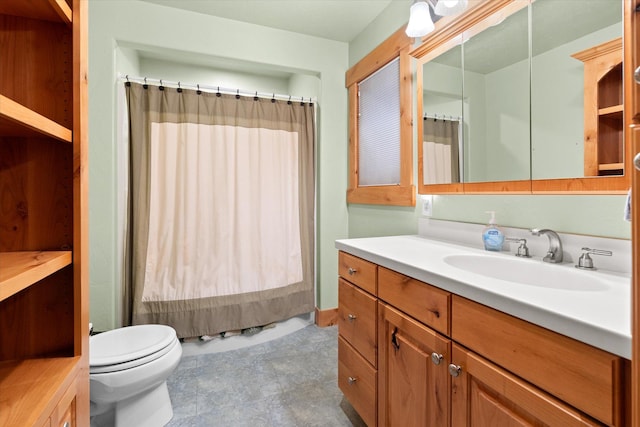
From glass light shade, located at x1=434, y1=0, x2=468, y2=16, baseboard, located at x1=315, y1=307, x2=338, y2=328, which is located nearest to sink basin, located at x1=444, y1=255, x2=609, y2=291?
glass light shade, located at x1=434, y1=0, x2=468, y2=16

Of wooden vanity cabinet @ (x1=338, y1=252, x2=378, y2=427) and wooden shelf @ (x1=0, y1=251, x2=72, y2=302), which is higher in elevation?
wooden shelf @ (x1=0, y1=251, x2=72, y2=302)

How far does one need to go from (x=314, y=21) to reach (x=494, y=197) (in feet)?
6.25

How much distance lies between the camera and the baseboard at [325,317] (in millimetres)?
2709

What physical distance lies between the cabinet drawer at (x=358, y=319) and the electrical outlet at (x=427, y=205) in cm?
68

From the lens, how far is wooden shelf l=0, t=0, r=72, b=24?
0.78 m

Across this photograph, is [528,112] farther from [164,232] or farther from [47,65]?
[164,232]

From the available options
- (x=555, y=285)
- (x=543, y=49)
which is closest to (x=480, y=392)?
(x=555, y=285)

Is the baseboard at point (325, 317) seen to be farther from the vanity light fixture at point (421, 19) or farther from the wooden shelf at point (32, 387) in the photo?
the vanity light fixture at point (421, 19)

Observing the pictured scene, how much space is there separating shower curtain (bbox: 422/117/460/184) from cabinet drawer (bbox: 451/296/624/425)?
980 millimetres

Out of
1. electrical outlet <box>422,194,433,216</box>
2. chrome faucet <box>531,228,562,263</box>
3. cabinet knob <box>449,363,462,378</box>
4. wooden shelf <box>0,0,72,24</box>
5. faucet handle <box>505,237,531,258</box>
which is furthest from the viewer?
electrical outlet <box>422,194,433,216</box>

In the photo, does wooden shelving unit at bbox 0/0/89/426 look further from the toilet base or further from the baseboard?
the baseboard

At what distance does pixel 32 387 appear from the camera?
2.41 feet

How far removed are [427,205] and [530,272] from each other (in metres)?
0.78

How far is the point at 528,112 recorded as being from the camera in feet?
4.24
